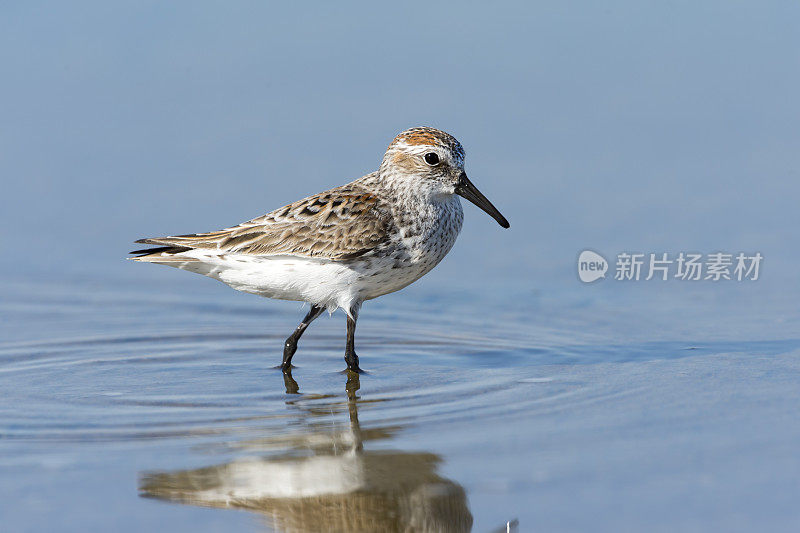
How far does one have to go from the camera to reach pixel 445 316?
39.0ft

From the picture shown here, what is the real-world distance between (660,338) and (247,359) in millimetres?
3843

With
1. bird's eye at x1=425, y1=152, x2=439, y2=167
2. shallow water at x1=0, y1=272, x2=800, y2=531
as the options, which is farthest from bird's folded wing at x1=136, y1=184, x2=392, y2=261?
shallow water at x1=0, y1=272, x2=800, y2=531

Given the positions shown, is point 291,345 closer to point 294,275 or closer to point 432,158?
point 294,275

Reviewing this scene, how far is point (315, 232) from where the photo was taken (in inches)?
388

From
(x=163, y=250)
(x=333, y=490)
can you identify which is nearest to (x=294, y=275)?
(x=163, y=250)

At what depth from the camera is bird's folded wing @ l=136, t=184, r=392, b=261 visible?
970 centimetres

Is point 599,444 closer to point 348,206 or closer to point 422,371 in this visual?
point 422,371

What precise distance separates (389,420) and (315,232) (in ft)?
6.87

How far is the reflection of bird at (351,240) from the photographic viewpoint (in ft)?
32.1

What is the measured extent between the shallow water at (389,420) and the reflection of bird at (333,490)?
0.06 feet

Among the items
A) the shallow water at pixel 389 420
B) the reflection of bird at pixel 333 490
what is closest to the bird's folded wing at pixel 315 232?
the shallow water at pixel 389 420

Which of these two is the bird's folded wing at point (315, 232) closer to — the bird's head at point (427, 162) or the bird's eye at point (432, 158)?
the bird's head at point (427, 162)

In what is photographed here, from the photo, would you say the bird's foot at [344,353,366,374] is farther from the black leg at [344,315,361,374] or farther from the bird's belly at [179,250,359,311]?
the bird's belly at [179,250,359,311]

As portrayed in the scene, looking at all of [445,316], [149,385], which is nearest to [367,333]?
[445,316]
